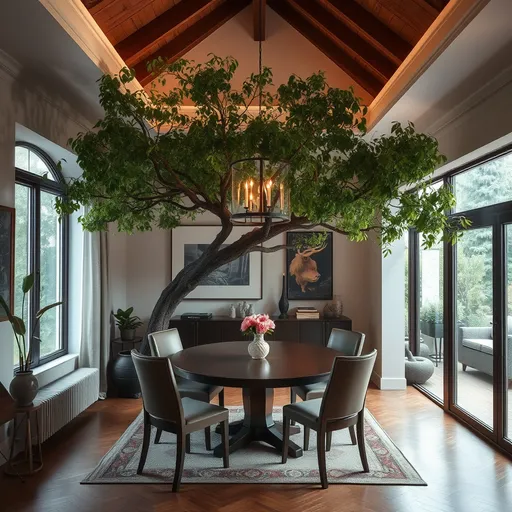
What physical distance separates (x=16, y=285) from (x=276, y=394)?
10.3 ft

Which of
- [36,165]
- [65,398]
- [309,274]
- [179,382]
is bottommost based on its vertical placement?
[65,398]

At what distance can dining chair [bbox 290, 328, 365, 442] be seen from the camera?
4173 mm

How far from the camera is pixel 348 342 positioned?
4.61 meters

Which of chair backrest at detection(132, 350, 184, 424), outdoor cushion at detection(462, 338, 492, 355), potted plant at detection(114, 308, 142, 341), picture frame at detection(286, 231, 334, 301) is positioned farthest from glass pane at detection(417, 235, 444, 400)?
potted plant at detection(114, 308, 142, 341)

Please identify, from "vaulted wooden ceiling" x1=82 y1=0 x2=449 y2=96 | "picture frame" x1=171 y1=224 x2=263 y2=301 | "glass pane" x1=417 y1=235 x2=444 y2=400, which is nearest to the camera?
"vaulted wooden ceiling" x1=82 y1=0 x2=449 y2=96

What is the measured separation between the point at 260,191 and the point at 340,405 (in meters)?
1.58

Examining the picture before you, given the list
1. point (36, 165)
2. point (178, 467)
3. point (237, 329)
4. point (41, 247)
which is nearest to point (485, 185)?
point (178, 467)

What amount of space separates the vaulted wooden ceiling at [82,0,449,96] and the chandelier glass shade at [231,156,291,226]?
1.65 m

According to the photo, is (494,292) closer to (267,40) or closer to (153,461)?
(153,461)

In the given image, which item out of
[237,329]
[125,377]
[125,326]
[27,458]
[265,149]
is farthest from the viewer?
[237,329]

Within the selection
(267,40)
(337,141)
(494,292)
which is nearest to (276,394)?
(494,292)

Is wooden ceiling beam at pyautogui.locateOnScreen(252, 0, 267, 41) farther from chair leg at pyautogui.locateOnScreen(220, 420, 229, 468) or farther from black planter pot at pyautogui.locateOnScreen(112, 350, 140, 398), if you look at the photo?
black planter pot at pyautogui.locateOnScreen(112, 350, 140, 398)

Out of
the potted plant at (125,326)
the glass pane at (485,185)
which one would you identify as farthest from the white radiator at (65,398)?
the glass pane at (485,185)

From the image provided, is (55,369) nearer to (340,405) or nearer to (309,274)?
(340,405)
